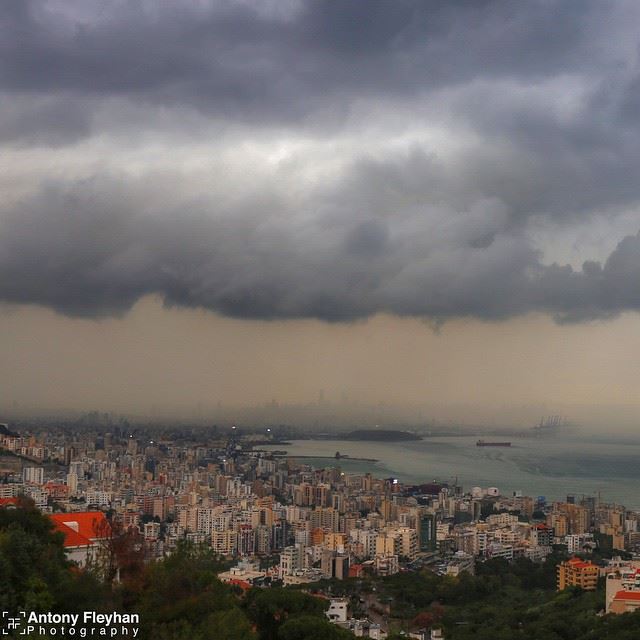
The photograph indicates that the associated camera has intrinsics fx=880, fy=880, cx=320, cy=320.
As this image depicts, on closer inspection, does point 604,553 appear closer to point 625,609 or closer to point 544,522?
point 544,522

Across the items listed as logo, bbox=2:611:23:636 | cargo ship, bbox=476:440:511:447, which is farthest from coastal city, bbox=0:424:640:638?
logo, bbox=2:611:23:636

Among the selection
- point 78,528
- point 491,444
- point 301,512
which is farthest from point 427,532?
point 78,528

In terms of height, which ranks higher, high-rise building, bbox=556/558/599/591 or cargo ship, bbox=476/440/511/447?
cargo ship, bbox=476/440/511/447

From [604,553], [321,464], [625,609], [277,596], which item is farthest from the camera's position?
[321,464]

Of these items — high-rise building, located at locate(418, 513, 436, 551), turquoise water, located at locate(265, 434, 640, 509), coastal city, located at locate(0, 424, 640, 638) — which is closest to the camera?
coastal city, located at locate(0, 424, 640, 638)

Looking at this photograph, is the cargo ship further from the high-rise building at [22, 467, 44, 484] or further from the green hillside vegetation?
the green hillside vegetation

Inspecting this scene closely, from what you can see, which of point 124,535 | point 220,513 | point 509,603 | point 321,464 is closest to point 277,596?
point 124,535

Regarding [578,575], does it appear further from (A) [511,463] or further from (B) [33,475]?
(A) [511,463]

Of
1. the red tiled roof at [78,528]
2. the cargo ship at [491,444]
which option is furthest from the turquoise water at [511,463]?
the red tiled roof at [78,528]
